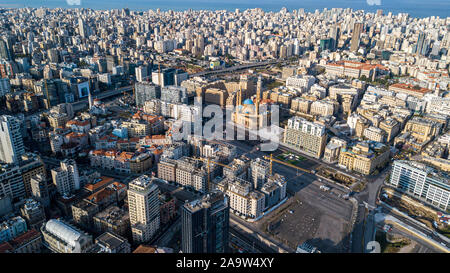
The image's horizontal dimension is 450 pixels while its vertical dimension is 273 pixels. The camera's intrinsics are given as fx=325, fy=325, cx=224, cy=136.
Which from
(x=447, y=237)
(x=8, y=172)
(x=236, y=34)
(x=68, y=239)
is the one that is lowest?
(x=447, y=237)

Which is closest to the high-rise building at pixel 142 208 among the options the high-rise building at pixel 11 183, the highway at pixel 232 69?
the high-rise building at pixel 11 183

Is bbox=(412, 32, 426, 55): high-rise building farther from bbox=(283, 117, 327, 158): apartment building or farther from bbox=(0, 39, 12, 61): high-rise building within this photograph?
bbox=(0, 39, 12, 61): high-rise building

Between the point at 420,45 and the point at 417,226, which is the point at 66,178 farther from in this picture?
the point at 420,45

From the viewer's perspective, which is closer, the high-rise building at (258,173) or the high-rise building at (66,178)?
the high-rise building at (66,178)

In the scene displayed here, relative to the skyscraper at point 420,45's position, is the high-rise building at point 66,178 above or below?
below

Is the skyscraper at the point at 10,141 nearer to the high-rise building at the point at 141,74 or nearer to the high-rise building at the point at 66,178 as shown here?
the high-rise building at the point at 66,178
